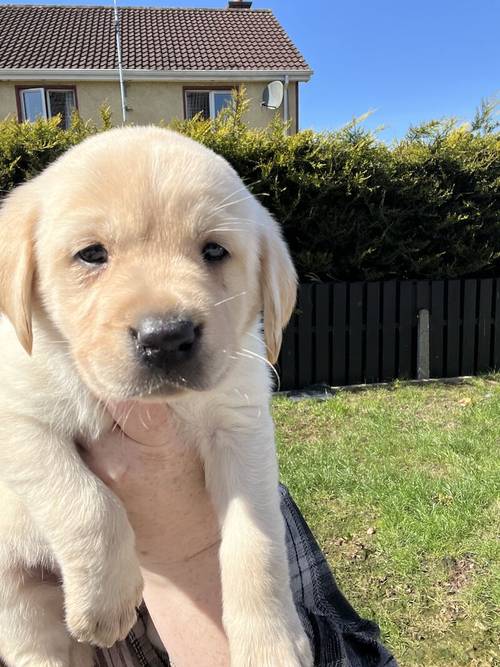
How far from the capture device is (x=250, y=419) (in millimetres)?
1813

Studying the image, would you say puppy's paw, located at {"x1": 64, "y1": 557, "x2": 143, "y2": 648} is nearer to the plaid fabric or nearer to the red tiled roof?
the plaid fabric

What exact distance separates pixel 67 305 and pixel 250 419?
2.12ft

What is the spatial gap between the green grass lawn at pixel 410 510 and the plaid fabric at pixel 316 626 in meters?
1.44

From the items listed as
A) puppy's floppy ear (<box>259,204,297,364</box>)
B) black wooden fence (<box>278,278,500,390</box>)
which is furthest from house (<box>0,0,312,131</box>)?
puppy's floppy ear (<box>259,204,297,364</box>)

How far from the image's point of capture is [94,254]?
5.06ft

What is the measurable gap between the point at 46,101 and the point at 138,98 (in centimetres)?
263

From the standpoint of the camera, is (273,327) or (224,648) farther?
(273,327)

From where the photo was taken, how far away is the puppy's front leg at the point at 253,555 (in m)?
1.50

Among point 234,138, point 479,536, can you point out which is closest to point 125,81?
point 234,138

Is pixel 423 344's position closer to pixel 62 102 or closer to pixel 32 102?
pixel 62 102

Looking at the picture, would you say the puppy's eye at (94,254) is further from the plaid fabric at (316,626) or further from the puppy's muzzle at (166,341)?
the plaid fabric at (316,626)

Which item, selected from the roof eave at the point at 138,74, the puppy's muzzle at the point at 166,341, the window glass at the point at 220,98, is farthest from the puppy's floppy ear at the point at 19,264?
the window glass at the point at 220,98

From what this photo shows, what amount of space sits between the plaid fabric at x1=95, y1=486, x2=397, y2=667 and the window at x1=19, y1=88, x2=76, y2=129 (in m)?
17.2

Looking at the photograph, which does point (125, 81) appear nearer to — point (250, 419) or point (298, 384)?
point (298, 384)
